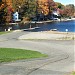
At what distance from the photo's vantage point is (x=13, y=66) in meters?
20.8

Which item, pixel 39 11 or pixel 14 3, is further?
pixel 39 11

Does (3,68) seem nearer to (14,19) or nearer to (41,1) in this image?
(14,19)

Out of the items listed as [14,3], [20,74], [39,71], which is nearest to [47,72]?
[39,71]

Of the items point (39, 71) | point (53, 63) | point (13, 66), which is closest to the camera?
point (39, 71)

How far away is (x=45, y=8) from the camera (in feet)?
531

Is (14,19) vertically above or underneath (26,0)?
underneath

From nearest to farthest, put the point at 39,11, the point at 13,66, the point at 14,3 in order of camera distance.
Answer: the point at 13,66
the point at 14,3
the point at 39,11

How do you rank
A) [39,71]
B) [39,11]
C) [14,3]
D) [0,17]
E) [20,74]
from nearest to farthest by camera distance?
[20,74] → [39,71] → [0,17] → [14,3] → [39,11]

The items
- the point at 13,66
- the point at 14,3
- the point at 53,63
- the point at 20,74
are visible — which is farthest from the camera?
the point at 14,3

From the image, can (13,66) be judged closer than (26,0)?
Yes

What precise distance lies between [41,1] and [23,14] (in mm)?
21297

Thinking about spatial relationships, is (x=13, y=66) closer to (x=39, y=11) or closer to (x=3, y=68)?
(x=3, y=68)

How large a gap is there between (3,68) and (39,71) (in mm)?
2468

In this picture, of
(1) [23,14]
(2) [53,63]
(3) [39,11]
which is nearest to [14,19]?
(1) [23,14]
